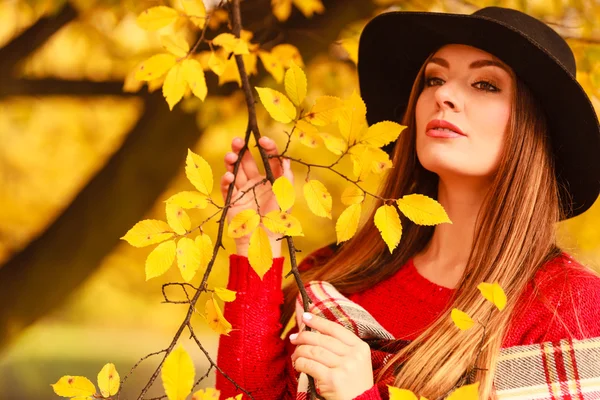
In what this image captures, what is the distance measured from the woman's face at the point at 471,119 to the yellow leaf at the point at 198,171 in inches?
19.3

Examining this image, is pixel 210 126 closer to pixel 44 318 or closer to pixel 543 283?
pixel 44 318

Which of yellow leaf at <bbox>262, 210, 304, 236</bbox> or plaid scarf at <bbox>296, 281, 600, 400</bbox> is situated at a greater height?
yellow leaf at <bbox>262, 210, 304, 236</bbox>

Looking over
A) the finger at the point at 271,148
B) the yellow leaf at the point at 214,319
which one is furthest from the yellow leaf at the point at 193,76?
the yellow leaf at the point at 214,319

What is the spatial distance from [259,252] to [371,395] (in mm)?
309

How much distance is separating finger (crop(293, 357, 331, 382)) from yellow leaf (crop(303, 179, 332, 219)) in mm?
252

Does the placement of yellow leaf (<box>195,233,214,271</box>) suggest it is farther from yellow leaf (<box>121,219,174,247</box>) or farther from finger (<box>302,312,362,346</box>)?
finger (<box>302,312,362,346</box>)

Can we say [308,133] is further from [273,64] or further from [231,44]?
[273,64]

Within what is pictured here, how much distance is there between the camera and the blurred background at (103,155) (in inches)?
78.9

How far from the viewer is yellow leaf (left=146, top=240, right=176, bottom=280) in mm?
1058

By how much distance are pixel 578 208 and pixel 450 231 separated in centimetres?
25

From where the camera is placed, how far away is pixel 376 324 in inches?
55.2

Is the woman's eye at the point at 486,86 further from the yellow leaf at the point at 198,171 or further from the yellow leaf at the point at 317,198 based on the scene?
the yellow leaf at the point at 198,171

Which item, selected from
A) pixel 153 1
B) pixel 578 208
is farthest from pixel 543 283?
pixel 153 1

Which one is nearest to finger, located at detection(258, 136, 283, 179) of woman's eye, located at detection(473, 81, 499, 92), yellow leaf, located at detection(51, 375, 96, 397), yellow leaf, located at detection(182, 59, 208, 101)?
yellow leaf, located at detection(182, 59, 208, 101)
